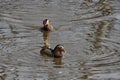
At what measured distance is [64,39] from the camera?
42.8 ft

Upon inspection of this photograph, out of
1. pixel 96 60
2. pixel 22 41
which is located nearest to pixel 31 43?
pixel 22 41

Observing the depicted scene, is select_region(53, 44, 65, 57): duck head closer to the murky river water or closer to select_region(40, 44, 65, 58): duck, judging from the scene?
select_region(40, 44, 65, 58): duck

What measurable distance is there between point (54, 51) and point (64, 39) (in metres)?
1.40

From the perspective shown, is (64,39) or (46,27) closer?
(64,39)

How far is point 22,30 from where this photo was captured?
14.2 meters

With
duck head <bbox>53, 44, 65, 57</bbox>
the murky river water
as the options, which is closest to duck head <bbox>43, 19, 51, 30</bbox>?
the murky river water

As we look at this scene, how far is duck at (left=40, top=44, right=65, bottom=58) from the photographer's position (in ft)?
37.8

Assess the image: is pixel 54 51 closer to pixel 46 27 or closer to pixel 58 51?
pixel 58 51

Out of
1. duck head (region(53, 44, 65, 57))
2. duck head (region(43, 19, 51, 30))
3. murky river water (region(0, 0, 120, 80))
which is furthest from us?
duck head (region(43, 19, 51, 30))

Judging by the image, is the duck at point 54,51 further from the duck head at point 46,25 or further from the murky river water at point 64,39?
the duck head at point 46,25

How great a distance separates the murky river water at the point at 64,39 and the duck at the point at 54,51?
0.48ft

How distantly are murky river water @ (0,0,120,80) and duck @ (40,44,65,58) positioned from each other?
147 millimetres

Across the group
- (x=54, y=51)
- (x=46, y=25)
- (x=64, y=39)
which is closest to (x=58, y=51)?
(x=54, y=51)

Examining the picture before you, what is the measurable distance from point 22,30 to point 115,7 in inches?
170
